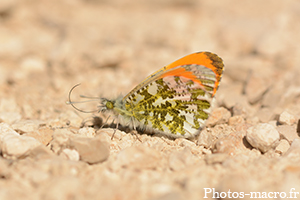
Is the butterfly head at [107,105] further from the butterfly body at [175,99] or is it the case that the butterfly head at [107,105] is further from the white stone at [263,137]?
the white stone at [263,137]

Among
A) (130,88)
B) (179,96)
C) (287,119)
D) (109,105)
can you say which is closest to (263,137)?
(287,119)

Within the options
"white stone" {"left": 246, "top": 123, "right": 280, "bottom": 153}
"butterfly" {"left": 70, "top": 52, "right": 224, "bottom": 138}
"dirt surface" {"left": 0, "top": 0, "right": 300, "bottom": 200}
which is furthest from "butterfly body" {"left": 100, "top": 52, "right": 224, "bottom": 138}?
"white stone" {"left": 246, "top": 123, "right": 280, "bottom": 153}

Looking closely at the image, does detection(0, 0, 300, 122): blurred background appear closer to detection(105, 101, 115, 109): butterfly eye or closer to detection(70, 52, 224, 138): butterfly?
detection(70, 52, 224, 138): butterfly

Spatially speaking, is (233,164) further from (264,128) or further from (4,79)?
(4,79)

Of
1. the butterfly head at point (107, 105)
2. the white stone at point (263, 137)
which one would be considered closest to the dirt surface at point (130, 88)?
the white stone at point (263, 137)

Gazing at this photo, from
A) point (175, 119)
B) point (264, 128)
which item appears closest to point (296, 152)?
point (264, 128)

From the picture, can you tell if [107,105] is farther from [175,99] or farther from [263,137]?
[263,137]

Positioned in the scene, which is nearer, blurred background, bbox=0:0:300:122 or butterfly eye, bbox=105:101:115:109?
butterfly eye, bbox=105:101:115:109

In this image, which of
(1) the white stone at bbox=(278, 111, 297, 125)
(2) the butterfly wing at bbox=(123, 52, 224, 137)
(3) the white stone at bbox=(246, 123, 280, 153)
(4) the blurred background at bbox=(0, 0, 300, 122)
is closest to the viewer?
(3) the white stone at bbox=(246, 123, 280, 153)
